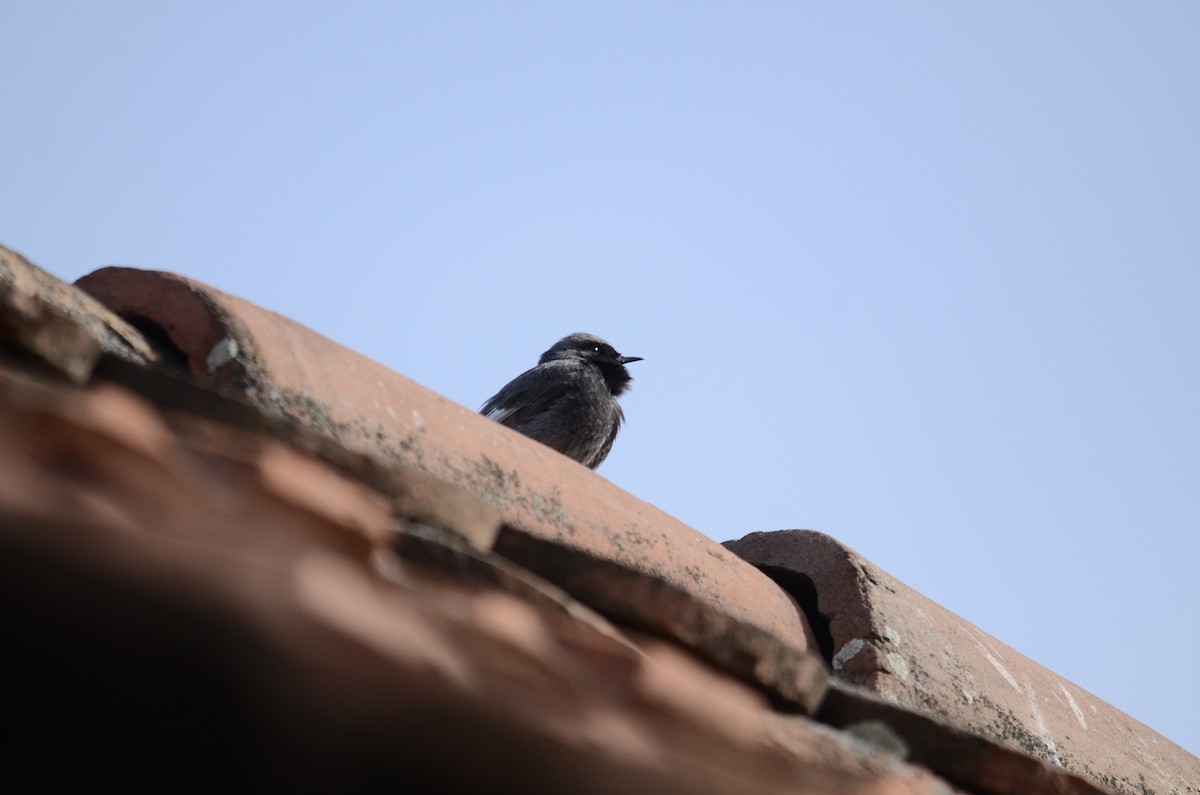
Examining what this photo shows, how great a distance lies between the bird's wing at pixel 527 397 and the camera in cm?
748

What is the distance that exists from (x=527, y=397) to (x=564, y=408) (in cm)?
22

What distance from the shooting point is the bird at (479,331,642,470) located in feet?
24.4

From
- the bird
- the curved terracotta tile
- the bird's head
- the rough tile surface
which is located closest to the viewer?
the curved terracotta tile

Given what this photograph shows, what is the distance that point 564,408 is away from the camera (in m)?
7.49

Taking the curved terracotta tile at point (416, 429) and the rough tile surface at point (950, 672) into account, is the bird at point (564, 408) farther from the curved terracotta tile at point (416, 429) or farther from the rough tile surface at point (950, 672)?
the curved terracotta tile at point (416, 429)

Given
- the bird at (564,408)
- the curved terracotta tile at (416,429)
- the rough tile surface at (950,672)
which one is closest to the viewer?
the curved terracotta tile at (416,429)

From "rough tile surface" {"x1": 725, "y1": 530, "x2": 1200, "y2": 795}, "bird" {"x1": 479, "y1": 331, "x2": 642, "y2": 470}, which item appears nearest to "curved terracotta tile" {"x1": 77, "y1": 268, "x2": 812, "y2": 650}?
"rough tile surface" {"x1": 725, "y1": 530, "x2": 1200, "y2": 795}

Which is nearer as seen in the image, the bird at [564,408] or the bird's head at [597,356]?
the bird at [564,408]

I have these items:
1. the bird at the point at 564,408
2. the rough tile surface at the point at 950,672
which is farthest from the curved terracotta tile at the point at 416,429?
the bird at the point at 564,408

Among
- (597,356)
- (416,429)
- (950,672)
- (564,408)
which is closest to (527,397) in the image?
(564,408)

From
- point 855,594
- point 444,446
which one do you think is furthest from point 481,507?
point 855,594

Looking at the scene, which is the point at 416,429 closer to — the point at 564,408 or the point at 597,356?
the point at 564,408

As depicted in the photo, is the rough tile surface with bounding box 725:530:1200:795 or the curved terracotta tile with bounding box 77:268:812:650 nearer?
the curved terracotta tile with bounding box 77:268:812:650

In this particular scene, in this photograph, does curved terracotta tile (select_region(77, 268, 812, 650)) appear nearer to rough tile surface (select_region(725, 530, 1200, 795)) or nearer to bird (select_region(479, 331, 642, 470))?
rough tile surface (select_region(725, 530, 1200, 795))
